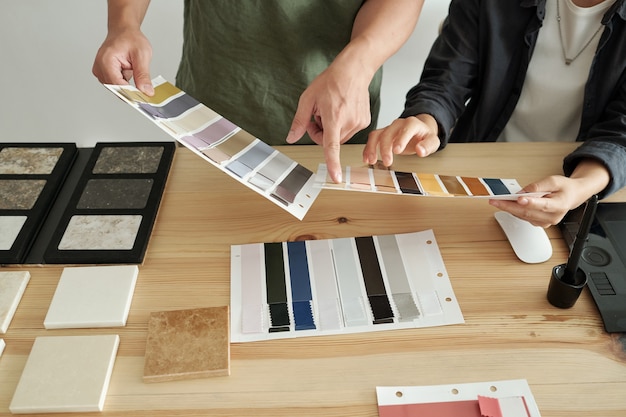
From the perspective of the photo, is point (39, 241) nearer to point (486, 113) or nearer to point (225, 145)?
point (225, 145)

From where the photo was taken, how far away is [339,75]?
865 mm

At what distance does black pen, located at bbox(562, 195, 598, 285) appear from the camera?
0.66 metres

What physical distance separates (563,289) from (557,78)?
569mm

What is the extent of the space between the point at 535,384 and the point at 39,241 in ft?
2.43

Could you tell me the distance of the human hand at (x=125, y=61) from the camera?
920 millimetres

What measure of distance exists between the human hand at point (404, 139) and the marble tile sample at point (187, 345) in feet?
1.20

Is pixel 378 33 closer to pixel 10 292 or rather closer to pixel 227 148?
pixel 227 148

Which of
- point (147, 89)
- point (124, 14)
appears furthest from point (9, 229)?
point (124, 14)

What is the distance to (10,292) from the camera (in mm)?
772

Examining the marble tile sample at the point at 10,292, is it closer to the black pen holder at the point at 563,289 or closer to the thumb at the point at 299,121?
the thumb at the point at 299,121

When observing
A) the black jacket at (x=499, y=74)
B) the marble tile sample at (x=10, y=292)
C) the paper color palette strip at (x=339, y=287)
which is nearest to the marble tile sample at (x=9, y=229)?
the marble tile sample at (x=10, y=292)

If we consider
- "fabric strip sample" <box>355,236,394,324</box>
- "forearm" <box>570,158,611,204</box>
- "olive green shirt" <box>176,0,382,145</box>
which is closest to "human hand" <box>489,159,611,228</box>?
"forearm" <box>570,158,611,204</box>

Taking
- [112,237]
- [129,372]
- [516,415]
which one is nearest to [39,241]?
[112,237]

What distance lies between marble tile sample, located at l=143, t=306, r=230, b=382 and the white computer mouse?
0.46 metres
